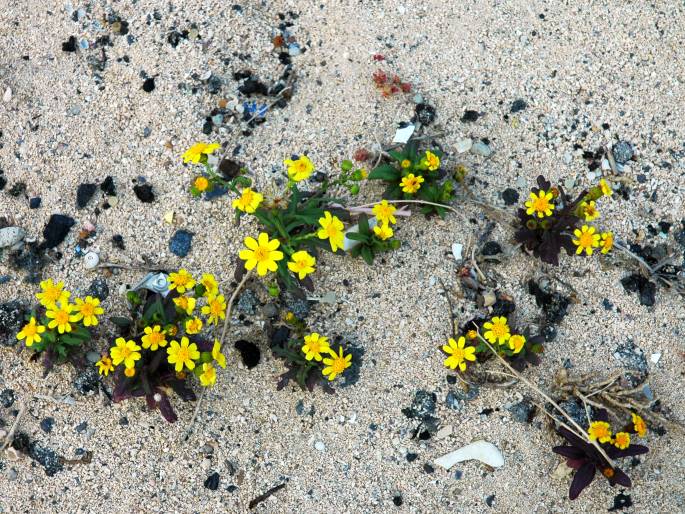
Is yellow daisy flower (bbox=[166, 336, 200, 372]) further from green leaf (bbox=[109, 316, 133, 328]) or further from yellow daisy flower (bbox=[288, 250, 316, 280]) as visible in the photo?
yellow daisy flower (bbox=[288, 250, 316, 280])

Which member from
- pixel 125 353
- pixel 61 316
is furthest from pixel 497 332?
pixel 61 316

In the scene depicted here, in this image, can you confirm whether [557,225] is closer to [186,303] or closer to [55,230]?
[186,303]

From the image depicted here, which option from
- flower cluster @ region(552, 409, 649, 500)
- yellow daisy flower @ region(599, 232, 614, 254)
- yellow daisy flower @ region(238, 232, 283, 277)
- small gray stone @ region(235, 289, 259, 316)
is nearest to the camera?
yellow daisy flower @ region(238, 232, 283, 277)

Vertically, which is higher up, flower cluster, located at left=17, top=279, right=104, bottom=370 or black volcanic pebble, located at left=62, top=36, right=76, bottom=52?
black volcanic pebble, located at left=62, top=36, right=76, bottom=52

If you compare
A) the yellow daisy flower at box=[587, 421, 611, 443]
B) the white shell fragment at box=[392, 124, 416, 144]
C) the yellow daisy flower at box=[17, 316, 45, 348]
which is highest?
the white shell fragment at box=[392, 124, 416, 144]

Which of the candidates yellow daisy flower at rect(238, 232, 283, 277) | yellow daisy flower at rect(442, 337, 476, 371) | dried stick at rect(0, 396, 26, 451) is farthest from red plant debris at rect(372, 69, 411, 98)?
dried stick at rect(0, 396, 26, 451)

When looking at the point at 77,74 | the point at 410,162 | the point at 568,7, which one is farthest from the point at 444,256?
the point at 77,74

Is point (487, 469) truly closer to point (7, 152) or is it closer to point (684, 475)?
point (684, 475)
